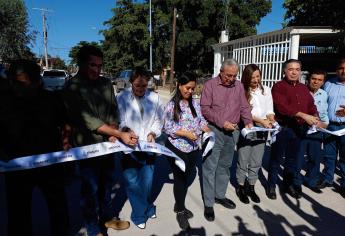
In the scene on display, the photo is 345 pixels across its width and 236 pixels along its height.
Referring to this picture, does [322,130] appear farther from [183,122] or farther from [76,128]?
[76,128]

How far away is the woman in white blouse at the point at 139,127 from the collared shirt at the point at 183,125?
0.09 meters

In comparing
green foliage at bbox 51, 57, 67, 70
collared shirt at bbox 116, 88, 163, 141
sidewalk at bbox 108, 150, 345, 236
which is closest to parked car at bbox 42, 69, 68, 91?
sidewalk at bbox 108, 150, 345, 236

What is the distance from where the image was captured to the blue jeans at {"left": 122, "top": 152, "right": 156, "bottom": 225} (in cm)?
346

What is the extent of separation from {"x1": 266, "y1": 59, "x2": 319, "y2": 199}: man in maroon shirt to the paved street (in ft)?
1.05

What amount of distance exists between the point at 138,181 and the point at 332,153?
3135 millimetres

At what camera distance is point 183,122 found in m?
3.49

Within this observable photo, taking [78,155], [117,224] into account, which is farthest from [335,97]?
[78,155]

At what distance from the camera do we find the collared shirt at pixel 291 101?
412 cm

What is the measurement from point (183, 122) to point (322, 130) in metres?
2.15

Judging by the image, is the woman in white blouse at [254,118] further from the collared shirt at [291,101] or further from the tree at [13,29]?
the tree at [13,29]

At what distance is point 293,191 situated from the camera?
4531 millimetres

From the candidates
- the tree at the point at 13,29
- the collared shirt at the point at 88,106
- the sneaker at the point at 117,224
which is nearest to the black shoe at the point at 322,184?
the sneaker at the point at 117,224

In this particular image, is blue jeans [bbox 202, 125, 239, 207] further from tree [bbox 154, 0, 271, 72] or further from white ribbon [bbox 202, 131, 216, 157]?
tree [bbox 154, 0, 271, 72]

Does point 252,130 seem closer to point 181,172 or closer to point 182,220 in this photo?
Result: point 181,172
